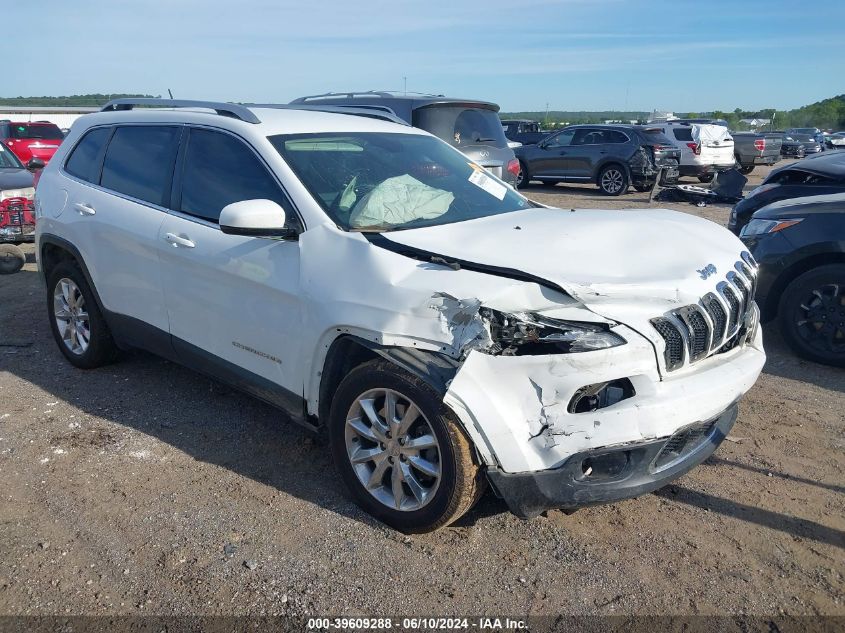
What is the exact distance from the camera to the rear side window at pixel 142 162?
425cm

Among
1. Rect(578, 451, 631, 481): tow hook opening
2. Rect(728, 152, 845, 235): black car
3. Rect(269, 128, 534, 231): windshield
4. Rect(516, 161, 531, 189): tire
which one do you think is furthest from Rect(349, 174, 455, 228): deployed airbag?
Rect(516, 161, 531, 189): tire

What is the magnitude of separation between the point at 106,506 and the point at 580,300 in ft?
8.12

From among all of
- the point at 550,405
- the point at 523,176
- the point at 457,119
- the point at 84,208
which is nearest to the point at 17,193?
the point at 84,208

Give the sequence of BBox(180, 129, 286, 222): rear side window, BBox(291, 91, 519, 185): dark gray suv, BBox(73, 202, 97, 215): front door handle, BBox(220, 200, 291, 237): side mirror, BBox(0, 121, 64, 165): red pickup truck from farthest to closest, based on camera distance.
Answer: BBox(0, 121, 64, 165): red pickup truck < BBox(291, 91, 519, 185): dark gray suv < BBox(73, 202, 97, 215): front door handle < BBox(180, 129, 286, 222): rear side window < BBox(220, 200, 291, 237): side mirror

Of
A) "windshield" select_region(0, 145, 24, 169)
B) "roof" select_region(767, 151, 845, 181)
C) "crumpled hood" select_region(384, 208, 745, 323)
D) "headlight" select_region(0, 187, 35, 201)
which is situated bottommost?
"headlight" select_region(0, 187, 35, 201)

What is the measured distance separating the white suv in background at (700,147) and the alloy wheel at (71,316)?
1663cm

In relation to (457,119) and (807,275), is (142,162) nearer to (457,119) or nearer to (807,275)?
(807,275)

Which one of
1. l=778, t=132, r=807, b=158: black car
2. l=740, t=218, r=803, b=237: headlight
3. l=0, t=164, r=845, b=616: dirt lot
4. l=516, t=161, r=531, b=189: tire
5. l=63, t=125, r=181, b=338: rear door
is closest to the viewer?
l=0, t=164, r=845, b=616: dirt lot

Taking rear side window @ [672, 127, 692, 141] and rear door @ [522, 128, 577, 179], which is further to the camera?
rear side window @ [672, 127, 692, 141]

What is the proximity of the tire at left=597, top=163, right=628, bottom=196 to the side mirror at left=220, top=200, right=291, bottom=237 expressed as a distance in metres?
15.3

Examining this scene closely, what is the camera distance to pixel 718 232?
3814 millimetres

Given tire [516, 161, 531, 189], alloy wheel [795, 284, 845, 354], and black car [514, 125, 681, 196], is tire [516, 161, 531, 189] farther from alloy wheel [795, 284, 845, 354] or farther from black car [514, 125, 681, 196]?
alloy wheel [795, 284, 845, 354]

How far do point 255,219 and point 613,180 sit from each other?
51.3 ft

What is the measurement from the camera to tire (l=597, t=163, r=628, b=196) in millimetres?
17328
